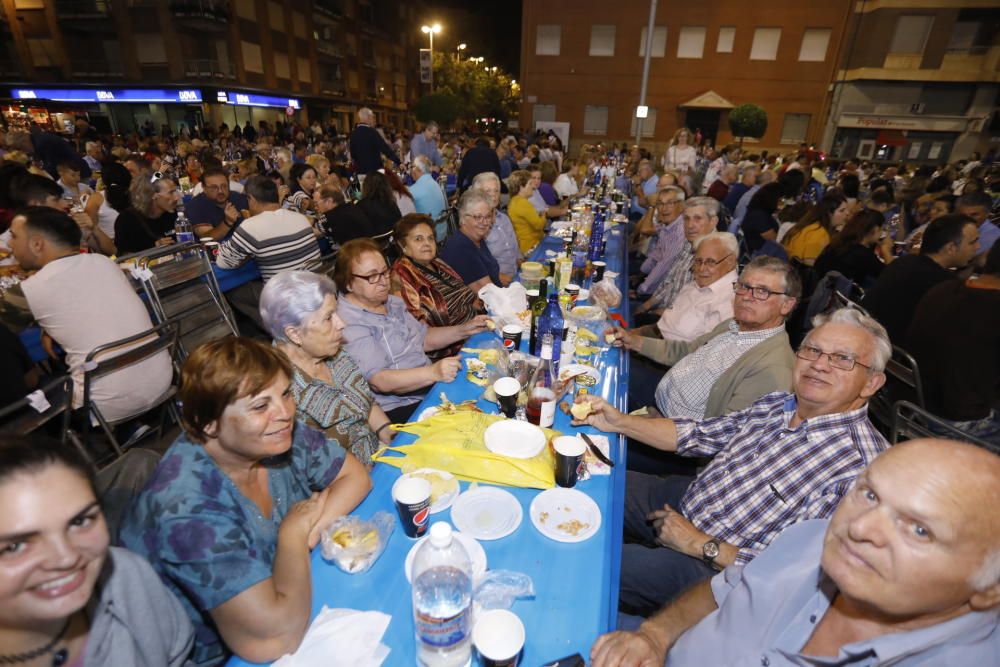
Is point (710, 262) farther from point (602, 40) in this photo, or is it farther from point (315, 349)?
point (602, 40)

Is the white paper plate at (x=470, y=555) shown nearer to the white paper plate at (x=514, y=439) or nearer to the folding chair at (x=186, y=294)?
the white paper plate at (x=514, y=439)

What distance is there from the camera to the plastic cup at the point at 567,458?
5.50 ft

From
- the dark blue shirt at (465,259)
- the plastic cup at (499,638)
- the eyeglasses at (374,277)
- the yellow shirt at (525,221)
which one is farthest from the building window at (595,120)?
the plastic cup at (499,638)

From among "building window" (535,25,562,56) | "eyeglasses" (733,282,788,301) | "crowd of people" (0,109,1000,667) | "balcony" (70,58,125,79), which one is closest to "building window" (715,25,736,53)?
"building window" (535,25,562,56)

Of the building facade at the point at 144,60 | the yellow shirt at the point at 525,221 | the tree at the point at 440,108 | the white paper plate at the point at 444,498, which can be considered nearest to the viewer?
the white paper plate at the point at 444,498

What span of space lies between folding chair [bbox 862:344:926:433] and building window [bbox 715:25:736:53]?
25.8 m

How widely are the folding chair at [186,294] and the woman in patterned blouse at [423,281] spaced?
4.19ft

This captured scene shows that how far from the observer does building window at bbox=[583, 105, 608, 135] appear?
25141mm

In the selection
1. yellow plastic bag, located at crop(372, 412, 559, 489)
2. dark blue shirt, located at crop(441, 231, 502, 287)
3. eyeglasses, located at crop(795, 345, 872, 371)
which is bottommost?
yellow plastic bag, located at crop(372, 412, 559, 489)

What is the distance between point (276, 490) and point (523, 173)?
259 inches

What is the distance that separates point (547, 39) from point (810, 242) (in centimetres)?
2424

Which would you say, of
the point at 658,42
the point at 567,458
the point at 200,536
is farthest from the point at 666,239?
the point at 658,42

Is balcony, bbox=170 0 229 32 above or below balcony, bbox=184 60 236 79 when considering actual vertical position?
above

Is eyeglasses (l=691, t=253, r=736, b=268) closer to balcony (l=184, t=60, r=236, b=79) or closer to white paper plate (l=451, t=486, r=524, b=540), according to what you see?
white paper plate (l=451, t=486, r=524, b=540)
